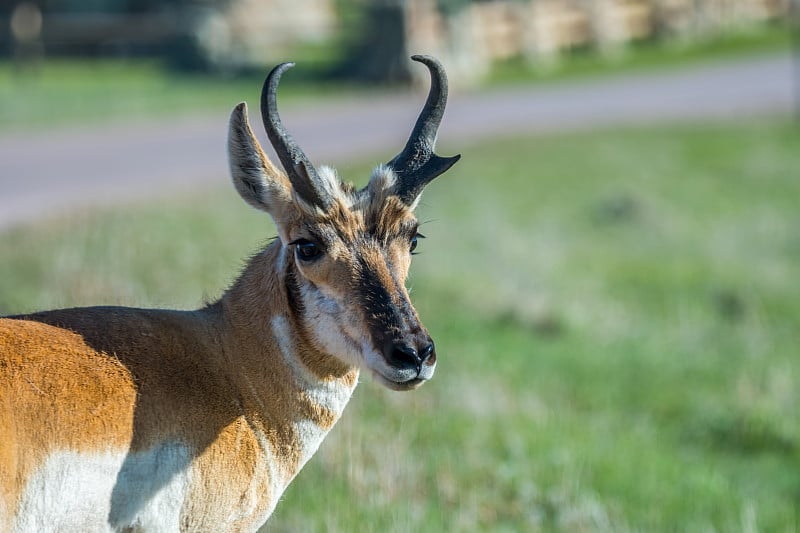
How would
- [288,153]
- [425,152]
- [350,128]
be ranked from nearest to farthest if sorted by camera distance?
1. [288,153]
2. [425,152]
3. [350,128]

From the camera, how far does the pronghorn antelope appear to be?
4391 millimetres

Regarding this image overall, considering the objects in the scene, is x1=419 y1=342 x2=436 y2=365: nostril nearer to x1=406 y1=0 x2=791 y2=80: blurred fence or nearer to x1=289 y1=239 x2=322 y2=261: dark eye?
x1=289 y1=239 x2=322 y2=261: dark eye

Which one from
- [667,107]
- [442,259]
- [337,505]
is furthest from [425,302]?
[667,107]

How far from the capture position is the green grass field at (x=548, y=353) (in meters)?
8.02

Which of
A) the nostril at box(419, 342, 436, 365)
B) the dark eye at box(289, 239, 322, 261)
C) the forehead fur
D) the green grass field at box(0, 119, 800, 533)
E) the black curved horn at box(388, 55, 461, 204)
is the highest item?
the black curved horn at box(388, 55, 461, 204)

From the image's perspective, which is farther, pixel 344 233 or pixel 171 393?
pixel 344 233

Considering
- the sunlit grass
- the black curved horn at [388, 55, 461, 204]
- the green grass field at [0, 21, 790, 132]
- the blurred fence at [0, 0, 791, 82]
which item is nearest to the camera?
the black curved horn at [388, 55, 461, 204]

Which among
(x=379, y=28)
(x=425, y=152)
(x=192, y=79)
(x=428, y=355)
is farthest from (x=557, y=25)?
(x=428, y=355)

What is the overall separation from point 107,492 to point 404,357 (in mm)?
1197

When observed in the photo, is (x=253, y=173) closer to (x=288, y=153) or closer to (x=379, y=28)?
(x=288, y=153)

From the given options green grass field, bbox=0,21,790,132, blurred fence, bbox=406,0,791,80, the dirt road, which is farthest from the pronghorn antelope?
blurred fence, bbox=406,0,791,80

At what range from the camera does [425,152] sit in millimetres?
5344

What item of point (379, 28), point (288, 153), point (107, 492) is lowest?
point (379, 28)

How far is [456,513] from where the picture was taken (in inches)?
301
